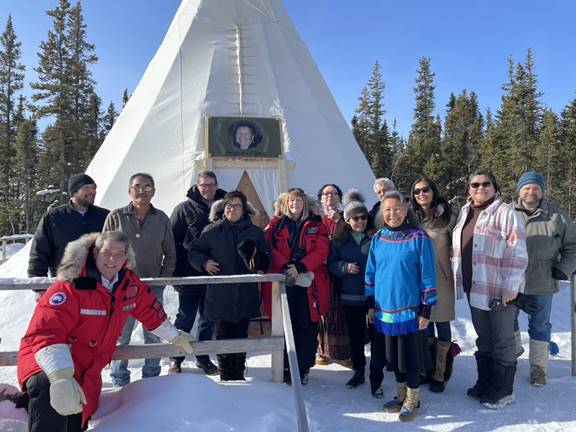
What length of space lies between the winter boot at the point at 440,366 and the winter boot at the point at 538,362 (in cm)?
85

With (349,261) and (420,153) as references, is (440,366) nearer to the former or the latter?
(349,261)

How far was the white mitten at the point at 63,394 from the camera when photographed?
201cm

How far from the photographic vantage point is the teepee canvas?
5.88 meters

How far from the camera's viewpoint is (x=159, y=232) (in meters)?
3.48

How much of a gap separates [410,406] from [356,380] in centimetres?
62

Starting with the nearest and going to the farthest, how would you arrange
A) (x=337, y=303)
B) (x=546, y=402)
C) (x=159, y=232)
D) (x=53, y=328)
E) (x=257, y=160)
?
(x=53, y=328), (x=546, y=402), (x=159, y=232), (x=337, y=303), (x=257, y=160)

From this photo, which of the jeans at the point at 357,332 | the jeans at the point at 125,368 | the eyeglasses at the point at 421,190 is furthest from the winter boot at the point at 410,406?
the jeans at the point at 125,368

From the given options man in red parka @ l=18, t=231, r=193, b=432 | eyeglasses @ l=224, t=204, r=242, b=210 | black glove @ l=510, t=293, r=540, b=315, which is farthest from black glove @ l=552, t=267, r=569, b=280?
man in red parka @ l=18, t=231, r=193, b=432

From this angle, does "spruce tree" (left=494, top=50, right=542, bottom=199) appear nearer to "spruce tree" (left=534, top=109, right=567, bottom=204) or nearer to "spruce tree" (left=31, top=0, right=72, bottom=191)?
"spruce tree" (left=534, top=109, right=567, bottom=204)

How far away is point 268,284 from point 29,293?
341cm

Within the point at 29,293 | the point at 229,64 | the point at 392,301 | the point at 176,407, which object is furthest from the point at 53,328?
the point at 229,64

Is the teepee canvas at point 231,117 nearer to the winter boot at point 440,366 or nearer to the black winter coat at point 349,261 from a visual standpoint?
the black winter coat at point 349,261

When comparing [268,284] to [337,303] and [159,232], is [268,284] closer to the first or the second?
[337,303]

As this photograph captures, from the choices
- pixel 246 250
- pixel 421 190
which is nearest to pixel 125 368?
pixel 246 250
